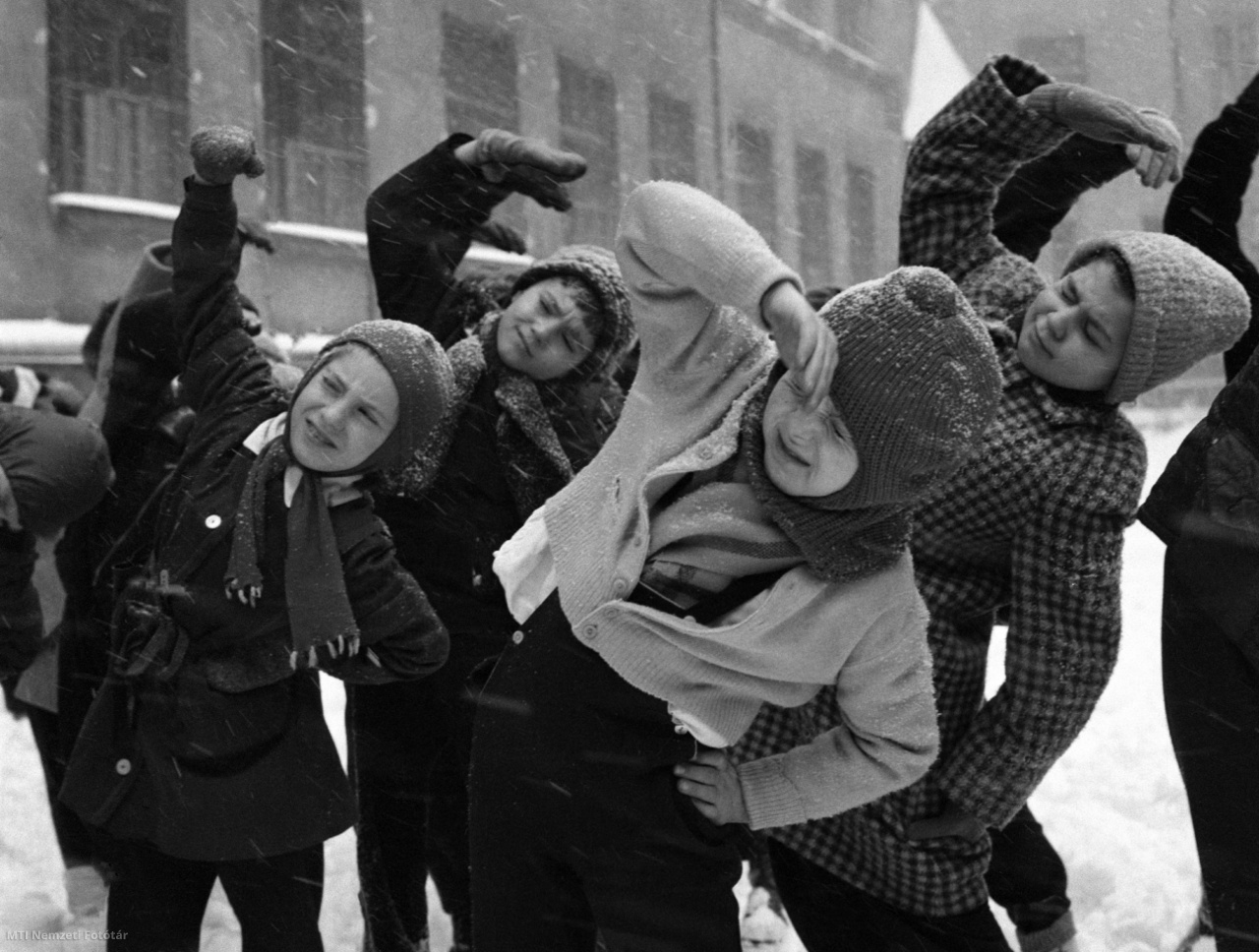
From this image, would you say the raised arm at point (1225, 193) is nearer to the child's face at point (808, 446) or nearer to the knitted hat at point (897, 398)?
the knitted hat at point (897, 398)

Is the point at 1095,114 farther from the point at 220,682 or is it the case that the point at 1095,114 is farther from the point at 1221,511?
the point at 220,682

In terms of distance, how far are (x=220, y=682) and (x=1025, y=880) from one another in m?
1.60

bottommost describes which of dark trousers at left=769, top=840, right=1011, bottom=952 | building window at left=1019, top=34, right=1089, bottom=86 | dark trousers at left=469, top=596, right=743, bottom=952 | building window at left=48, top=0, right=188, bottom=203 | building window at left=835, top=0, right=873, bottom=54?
dark trousers at left=769, top=840, right=1011, bottom=952

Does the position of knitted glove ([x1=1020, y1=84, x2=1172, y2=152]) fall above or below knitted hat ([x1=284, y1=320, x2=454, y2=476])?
above

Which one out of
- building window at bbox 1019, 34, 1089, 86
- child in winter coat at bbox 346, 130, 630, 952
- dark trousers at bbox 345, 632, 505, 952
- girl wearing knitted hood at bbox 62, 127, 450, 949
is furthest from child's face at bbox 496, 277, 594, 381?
building window at bbox 1019, 34, 1089, 86

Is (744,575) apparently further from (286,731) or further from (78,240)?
(78,240)

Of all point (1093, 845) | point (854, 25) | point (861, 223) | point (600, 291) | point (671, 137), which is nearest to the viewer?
point (600, 291)

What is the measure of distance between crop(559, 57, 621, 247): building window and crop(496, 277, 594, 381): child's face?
9357 mm

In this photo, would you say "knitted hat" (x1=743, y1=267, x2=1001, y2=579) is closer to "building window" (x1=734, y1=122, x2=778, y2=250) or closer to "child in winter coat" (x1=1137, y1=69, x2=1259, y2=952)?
"child in winter coat" (x1=1137, y1=69, x2=1259, y2=952)

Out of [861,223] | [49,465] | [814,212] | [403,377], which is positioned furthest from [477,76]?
[403,377]

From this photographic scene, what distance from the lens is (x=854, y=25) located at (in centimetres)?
1711

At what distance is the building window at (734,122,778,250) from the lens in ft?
47.4

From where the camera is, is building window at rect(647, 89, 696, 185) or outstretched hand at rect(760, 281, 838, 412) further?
building window at rect(647, 89, 696, 185)

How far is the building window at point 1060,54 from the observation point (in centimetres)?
1530
